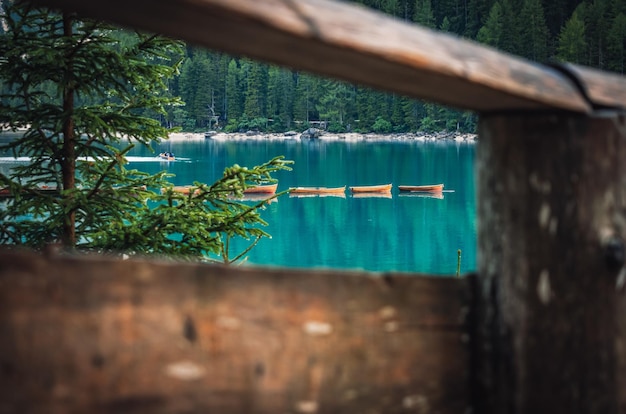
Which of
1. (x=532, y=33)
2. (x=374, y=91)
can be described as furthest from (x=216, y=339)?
(x=374, y=91)

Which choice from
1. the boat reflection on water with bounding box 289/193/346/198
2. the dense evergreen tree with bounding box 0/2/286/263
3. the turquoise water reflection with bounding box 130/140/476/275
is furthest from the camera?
the boat reflection on water with bounding box 289/193/346/198

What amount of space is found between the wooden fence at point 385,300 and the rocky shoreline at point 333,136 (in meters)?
75.0

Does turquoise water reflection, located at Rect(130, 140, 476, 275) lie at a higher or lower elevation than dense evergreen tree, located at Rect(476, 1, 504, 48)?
lower

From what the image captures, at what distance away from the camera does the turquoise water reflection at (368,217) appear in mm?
22875

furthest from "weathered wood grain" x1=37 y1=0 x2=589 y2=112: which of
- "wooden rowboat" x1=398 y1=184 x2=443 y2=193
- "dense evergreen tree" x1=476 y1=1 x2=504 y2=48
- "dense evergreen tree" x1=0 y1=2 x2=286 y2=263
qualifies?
"dense evergreen tree" x1=476 y1=1 x2=504 y2=48

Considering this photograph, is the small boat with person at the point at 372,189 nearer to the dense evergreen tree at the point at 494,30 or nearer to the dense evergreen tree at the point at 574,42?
the dense evergreen tree at the point at 574,42

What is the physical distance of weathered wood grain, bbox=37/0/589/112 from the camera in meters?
0.66

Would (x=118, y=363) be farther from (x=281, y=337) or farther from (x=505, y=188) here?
(x=505, y=188)

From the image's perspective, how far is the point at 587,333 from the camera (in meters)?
0.85

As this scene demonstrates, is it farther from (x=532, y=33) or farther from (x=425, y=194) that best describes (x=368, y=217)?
(x=532, y=33)

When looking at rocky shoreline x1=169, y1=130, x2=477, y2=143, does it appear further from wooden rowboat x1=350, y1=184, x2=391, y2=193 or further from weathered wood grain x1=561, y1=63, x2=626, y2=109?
weathered wood grain x1=561, y1=63, x2=626, y2=109

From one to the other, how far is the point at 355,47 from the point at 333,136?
85.6 metres

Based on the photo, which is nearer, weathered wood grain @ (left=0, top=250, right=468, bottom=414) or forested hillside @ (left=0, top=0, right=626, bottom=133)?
weathered wood grain @ (left=0, top=250, right=468, bottom=414)

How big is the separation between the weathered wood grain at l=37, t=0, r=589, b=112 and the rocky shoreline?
74987mm
